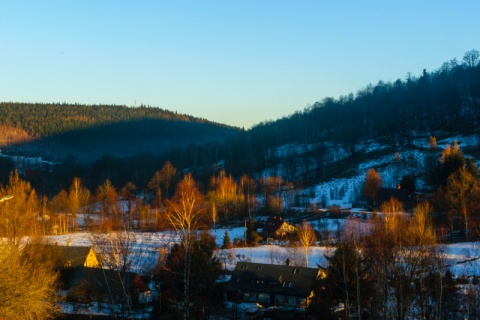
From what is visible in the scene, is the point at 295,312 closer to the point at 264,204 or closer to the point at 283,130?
the point at 264,204

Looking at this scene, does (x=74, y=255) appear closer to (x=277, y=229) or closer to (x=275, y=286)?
(x=275, y=286)

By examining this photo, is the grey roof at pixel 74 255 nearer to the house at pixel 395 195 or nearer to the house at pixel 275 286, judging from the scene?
the house at pixel 275 286

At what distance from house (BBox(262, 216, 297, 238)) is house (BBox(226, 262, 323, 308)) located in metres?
20.0

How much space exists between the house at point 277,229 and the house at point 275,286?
20034mm

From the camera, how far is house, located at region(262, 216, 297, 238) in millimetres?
53438

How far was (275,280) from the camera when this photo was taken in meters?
32.0

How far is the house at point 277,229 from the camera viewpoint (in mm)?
53438

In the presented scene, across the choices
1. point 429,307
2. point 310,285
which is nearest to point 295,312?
point 310,285

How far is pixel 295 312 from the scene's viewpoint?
94.0 ft

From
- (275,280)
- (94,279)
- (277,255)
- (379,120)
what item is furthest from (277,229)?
(379,120)

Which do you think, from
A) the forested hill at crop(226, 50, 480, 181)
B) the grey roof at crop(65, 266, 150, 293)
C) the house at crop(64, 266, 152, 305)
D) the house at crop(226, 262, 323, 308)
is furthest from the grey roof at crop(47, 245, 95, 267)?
the forested hill at crop(226, 50, 480, 181)

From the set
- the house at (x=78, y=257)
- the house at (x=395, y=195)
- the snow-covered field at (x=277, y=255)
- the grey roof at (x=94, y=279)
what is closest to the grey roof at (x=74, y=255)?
the house at (x=78, y=257)

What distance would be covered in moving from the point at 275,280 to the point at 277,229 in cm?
2160

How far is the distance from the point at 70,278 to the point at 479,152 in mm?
70410
